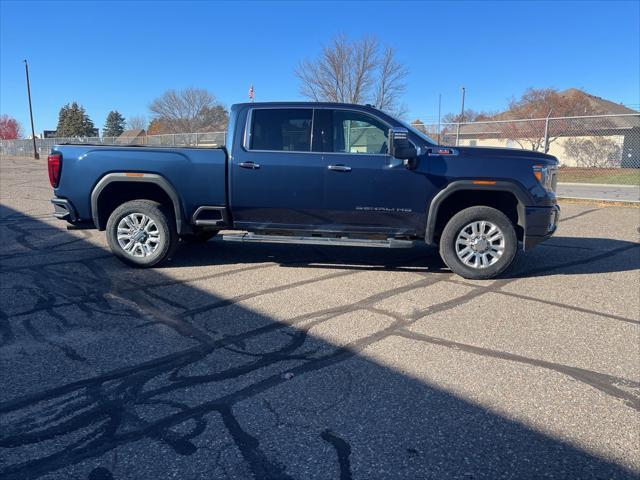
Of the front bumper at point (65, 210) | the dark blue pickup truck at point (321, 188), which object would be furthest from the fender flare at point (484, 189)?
the front bumper at point (65, 210)

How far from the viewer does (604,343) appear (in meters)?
4.18

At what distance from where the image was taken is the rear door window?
6098 mm

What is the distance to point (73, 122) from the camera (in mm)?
78625

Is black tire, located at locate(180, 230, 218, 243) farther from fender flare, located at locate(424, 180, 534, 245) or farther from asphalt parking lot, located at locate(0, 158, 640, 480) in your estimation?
fender flare, located at locate(424, 180, 534, 245)

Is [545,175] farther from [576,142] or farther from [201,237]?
[576,142]

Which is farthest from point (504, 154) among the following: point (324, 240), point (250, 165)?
point (250, 165)

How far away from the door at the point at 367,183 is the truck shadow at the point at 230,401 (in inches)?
45.4

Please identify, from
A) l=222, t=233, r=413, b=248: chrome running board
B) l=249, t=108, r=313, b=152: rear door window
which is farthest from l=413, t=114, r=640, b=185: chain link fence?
l=222, t=233, r=413, b=248: chrome running board

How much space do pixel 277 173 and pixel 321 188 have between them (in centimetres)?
57

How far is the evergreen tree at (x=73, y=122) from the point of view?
76500 mm

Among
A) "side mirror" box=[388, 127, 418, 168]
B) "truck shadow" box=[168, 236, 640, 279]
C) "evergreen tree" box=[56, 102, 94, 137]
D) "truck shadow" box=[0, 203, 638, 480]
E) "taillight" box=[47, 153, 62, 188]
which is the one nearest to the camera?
"truck shadow" box=[0, 203, 638, 480]

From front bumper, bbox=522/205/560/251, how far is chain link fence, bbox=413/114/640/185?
19.7 meters

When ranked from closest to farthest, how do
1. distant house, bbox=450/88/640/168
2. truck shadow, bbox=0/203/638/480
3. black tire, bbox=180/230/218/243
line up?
1. truck shadow, bbox=0/203/638/480
2. black tire, bbox=180/230/218/243
3. distant house, bbox=450/88/640/168

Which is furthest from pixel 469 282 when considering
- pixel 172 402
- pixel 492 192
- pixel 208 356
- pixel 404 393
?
pixel 172 402
